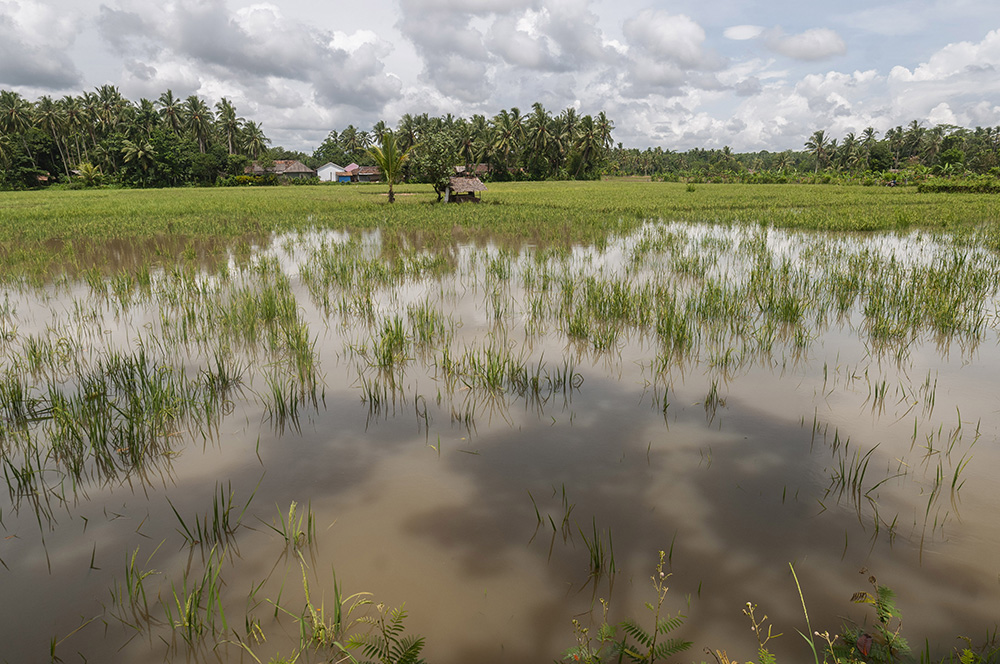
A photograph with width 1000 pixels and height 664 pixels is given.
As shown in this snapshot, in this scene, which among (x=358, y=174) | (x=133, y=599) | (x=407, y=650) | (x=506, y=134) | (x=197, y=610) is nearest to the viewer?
(x=407, y=650)

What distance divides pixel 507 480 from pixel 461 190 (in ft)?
76.8

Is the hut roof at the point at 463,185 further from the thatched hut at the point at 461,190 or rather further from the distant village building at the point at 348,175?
the distant village building at the point at 348,175

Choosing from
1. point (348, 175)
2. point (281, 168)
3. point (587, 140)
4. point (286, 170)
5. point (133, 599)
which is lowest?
point (133, 599)

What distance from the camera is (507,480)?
9.26 feet

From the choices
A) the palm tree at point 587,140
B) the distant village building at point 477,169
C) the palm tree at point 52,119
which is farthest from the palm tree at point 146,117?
the palm tree at point 587,140

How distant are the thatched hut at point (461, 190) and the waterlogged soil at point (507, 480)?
20.0m

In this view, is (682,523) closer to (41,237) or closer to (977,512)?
(977,512)

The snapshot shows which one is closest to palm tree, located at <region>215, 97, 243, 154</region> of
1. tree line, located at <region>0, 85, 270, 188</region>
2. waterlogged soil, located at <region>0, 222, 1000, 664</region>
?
tree line, located at <region>0, 85, 270, 188</region>

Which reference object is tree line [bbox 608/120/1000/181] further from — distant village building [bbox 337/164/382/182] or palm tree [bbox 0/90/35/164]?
palm tree [bbox 0/90/35/164]

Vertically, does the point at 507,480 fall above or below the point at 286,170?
below

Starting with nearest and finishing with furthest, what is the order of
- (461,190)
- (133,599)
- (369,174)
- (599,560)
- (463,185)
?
(133,599) → (599,560) → (461,190) → (463,185) → (369,174)

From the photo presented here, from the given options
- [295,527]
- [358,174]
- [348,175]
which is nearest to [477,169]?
[358,174]

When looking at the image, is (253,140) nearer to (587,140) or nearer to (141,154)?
(141,154)

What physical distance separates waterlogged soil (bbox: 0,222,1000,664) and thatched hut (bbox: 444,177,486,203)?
2001cm
